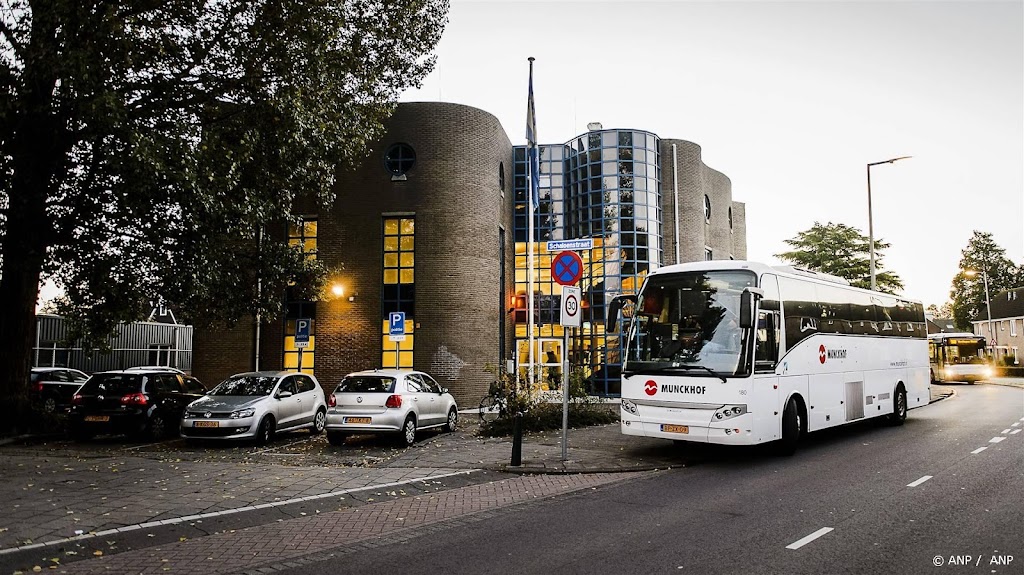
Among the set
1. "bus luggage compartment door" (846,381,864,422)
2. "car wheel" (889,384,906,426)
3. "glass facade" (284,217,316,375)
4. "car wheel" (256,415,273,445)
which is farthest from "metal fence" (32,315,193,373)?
"car wheel" (889,384,906,426)

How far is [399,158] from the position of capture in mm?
24844

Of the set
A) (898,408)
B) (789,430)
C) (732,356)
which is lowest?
(898,408)

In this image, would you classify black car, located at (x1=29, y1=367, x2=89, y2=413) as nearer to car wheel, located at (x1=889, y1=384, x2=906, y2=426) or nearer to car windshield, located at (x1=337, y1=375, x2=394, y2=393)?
car windshield, located at (x1=337, y1=375, x2=394, y2=393)

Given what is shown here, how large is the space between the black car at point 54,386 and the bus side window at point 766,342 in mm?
19995

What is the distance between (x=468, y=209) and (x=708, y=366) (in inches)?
617

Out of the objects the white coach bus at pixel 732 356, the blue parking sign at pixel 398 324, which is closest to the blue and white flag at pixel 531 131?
the blue parking sign at pixel 398 324

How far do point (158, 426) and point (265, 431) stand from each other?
9.52 ft

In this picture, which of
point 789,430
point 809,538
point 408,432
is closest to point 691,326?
point 789,430

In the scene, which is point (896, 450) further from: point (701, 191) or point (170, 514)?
point (701, 191)

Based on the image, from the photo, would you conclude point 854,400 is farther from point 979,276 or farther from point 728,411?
point 979,276

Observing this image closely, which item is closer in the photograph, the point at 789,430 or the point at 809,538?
the point at 809,538

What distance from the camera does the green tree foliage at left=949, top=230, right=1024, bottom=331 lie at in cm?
8338

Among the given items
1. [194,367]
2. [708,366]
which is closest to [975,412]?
[708,366]

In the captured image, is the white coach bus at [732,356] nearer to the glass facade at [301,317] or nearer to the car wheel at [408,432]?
the car wheel at [408,432]
